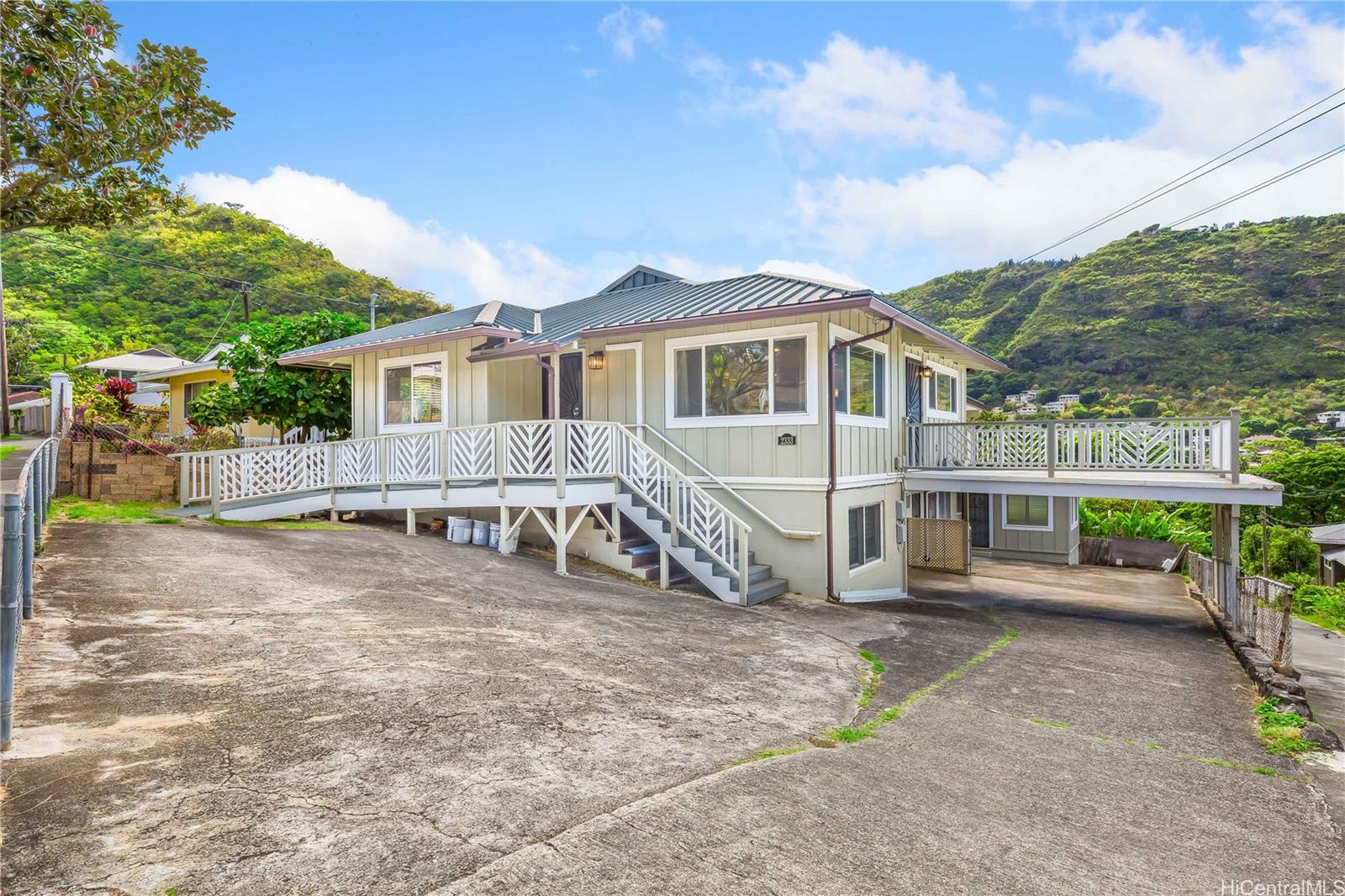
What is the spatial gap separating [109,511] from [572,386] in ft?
25.0

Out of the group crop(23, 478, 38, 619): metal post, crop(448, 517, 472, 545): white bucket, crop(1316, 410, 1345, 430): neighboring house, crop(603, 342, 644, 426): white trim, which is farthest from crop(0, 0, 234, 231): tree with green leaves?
crop(1316, 410, 1345, 430): neighboring house

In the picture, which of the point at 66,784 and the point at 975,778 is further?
the point at 975,778

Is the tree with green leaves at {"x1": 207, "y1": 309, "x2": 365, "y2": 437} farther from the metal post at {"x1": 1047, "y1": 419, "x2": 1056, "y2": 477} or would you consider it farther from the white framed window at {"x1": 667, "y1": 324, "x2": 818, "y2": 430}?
the metal post at {"x1": 1047, "y1": 419, "x2": 1056, "y2": 477}

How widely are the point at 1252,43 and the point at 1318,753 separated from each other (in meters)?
29.8

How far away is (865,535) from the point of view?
37.4ft

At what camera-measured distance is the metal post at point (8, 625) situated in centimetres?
314

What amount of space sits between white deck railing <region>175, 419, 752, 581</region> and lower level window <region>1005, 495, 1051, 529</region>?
12.3m

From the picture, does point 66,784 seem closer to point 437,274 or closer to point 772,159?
point 772,159

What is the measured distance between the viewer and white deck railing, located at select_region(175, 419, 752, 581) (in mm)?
9906

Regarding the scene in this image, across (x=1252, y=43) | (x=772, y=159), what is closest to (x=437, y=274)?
(x=772, y=159)

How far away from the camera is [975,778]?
12.9 ft

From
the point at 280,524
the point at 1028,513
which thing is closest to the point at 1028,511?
the point at 1028,513

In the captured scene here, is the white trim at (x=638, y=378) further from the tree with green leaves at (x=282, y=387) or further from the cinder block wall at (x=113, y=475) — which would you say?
the cinder block wall at (x=113, y=475)

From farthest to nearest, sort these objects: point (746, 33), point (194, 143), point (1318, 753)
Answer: point (746, 33), point (194, 143), point (1318, 753)
